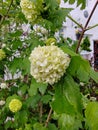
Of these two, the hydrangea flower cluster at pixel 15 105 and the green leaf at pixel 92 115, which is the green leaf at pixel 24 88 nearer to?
the hydrangea flower cluster at pixel 15 105

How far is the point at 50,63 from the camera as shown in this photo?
780mm

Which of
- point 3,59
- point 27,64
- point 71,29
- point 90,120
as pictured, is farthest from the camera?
point 71,29

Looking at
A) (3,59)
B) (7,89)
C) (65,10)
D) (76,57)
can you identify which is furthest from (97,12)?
(76,57)

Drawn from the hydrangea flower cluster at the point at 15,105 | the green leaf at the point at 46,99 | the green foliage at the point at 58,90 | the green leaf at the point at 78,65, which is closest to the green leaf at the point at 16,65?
the green foliage at the point at 58,90

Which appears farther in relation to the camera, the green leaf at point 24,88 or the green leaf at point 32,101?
the green leaf at point 24,88

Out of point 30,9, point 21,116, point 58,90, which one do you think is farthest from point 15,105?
point 58,90

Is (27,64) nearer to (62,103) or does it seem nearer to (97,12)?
(62,103)

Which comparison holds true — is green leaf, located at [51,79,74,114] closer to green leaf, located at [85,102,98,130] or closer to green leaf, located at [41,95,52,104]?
green leaf, located at [85,102,98,130]

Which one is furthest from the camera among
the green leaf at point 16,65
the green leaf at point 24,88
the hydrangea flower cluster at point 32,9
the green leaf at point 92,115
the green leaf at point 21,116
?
the green leaf at point 24,88

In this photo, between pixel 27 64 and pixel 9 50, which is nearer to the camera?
pixel 27 64

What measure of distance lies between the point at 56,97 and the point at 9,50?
1195 mm

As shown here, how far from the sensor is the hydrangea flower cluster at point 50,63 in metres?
0.78

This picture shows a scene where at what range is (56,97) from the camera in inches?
30.2

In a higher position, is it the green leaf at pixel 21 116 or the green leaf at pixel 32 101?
the green leaf at pixel 32 101
